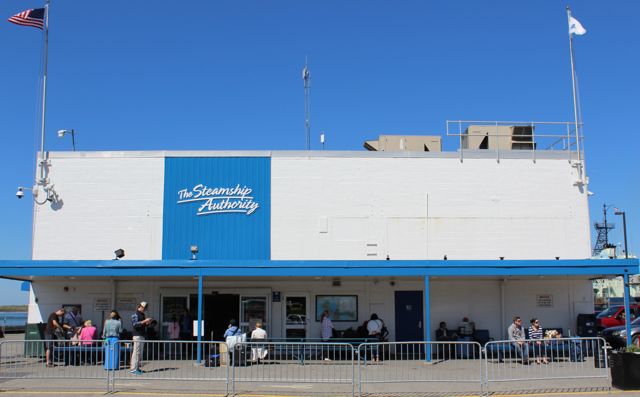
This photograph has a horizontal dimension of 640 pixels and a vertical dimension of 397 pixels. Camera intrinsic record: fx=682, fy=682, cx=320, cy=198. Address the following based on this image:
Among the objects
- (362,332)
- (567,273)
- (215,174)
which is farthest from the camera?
(215,174)

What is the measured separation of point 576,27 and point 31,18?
18587 mm

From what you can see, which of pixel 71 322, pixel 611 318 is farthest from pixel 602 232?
pixel 71 322

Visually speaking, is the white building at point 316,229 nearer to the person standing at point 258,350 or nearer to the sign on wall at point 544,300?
the sign on wall at point 544,300

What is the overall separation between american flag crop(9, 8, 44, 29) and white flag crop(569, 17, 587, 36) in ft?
59.5

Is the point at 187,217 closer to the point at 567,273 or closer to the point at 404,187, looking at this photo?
the point at 404,187

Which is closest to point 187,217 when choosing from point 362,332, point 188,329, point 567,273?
point 188,329

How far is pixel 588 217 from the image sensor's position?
22594 mm

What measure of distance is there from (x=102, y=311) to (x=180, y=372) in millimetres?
8019

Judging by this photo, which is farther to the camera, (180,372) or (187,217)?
(187,217)

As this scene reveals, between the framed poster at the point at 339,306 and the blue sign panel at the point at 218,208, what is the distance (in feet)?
7.80

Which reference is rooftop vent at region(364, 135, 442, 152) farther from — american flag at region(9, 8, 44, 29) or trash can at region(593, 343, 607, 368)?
american flag at region(9, 8, 44, 29)

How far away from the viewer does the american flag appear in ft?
74.4

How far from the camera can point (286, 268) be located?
61.2 feet

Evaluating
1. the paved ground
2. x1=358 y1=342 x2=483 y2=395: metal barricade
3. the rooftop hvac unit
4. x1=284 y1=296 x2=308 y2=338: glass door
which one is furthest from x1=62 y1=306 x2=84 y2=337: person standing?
the rooftop hvac unit
